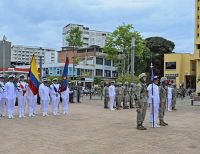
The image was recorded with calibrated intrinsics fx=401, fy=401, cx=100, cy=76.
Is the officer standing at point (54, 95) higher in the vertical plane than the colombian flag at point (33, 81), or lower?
lower

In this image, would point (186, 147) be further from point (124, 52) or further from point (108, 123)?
point (124, 52)

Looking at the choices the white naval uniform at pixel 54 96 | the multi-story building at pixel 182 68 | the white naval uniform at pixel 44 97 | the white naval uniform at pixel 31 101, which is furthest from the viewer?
the multi-story building at pixel 182 68

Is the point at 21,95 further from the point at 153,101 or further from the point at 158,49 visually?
the point at 158,49

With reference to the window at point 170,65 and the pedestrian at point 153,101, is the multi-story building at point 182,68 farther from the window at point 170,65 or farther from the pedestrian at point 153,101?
the pedestrian at point 153,101

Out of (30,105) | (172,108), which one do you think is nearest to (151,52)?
(172,108)

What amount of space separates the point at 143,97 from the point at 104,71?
72182mm

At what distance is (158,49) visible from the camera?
256 ft

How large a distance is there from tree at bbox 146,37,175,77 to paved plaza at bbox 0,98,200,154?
2443 inches

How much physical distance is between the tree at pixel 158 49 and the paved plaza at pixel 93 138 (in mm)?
62047

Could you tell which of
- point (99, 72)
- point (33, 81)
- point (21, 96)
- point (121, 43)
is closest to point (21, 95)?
point (21, 96)

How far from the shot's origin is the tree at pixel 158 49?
76.5 metres

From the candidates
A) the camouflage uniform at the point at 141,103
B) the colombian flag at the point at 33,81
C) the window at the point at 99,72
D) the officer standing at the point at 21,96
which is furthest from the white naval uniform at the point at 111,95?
the window at the point at 99,72

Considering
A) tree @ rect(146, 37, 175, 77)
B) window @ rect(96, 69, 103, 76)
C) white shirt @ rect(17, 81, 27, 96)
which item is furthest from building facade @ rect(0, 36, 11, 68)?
window @ rect(96, 69, 103, 76)

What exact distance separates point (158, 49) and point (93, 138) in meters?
68.4
